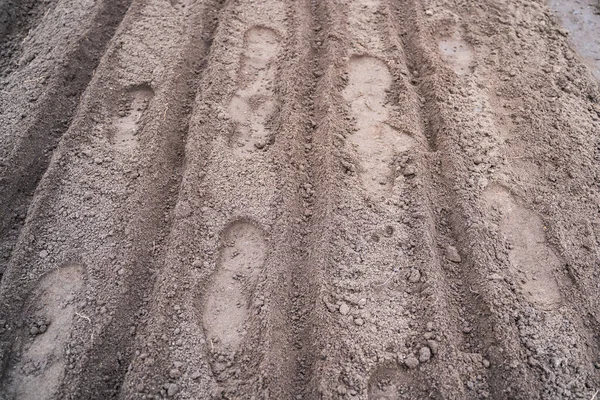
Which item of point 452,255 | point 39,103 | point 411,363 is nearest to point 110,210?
point 39,103

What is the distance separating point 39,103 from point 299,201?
7.27 feet

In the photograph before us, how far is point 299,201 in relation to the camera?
3055 mm

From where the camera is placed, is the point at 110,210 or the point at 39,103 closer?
the point at 110,210

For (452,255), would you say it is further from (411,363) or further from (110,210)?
(110,210)

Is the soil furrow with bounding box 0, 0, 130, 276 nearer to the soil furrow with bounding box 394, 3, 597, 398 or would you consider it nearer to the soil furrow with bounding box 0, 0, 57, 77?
the soil furrow with bounding box 0, 0, 57, 77

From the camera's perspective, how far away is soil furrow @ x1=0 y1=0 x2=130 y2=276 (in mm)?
3162

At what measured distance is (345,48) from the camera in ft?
12.6

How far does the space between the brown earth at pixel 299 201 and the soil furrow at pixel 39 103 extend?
0.02 meters

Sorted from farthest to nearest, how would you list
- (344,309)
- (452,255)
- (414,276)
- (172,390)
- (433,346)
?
(452,255) < (414,276) < (344,309) < (433,346) < (172,390)

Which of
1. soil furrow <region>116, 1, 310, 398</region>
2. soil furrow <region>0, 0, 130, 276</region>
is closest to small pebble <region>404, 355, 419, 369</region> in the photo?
soil furrow <region>116, 1, 310, 398</region>

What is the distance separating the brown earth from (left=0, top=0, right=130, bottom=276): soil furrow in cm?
2

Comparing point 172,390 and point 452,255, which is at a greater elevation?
point 452,255

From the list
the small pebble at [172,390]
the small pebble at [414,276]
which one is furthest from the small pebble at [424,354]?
the small pebble at [172,390]

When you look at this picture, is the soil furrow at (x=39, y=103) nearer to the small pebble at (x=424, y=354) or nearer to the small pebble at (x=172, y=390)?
the small pebble at (x=172, y=390)
